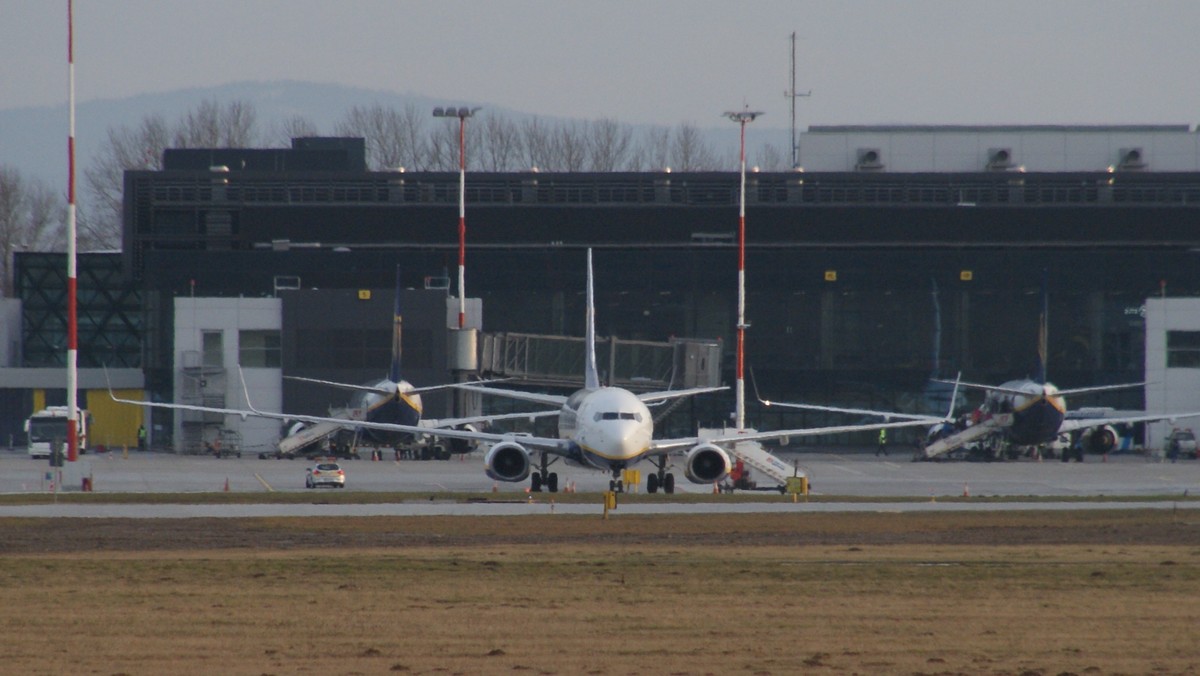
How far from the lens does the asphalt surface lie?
169 ft

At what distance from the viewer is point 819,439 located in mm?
112000

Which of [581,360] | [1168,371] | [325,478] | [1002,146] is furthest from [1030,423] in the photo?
[325,478]

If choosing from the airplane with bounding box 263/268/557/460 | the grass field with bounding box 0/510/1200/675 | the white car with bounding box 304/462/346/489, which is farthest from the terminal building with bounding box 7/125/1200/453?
the grass field with bounding box 0/510/1200/675

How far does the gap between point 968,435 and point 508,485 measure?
34871 mm

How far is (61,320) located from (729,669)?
11994 centimetres

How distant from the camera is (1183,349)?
103250 mm

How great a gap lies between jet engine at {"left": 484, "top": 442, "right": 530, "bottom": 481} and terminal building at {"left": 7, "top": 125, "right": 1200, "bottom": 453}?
46.7 meters

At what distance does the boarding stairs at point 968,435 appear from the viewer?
91562 millimetres

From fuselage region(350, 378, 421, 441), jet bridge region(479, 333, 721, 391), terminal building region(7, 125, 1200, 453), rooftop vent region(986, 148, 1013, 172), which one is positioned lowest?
fuselage region(350, 378, 421, 441)

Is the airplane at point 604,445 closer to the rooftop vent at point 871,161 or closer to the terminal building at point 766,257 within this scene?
the terminal building at point 766,257

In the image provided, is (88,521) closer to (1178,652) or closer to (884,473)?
(1178,652)

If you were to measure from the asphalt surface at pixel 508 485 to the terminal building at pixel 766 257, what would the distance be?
36.2 feet

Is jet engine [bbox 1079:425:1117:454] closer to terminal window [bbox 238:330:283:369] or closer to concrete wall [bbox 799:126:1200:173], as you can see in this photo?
concrete wall [bbox 799:126:1200:173]

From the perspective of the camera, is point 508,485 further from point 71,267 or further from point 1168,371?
point 1168,371
